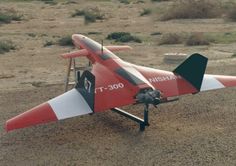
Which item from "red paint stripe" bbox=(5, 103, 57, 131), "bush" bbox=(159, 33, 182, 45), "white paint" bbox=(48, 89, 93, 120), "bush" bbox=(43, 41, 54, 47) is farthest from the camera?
"bush" bbox=(43, 41, 54, 47)

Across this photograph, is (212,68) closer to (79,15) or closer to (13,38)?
(13,38)

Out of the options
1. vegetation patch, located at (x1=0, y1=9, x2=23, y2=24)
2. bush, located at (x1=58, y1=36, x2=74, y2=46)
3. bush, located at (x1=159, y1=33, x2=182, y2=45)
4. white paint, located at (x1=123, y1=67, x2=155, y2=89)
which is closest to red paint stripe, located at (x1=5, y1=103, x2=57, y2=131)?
white paint, located at (x1=123, y1=67, x2=155, y2=89)

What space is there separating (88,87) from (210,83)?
158 inches

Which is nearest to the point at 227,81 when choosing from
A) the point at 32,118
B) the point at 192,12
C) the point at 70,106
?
the point at 70,106

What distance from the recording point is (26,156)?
39.0 ft

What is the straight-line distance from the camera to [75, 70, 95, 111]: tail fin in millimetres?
13130

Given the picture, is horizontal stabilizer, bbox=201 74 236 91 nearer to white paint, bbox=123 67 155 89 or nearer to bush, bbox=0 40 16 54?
white paint, bbox=123 67 155 89

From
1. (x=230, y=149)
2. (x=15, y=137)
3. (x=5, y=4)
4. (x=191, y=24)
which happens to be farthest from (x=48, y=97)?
(x=5, y=4)

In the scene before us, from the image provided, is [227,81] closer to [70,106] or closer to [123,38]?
[70,106]

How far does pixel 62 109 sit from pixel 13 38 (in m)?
22.6

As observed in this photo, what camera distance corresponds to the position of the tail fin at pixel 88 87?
13.1 meters

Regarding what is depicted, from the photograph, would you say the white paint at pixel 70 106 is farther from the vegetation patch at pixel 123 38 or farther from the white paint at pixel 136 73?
the vegetation patch at pixel 123 38

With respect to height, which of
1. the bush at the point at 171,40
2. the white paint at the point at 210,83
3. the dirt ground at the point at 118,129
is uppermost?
the white paint at the point at 210,83

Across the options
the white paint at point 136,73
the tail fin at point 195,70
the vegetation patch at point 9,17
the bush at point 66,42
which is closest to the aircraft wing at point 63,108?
→ the white paint at point 136,73
